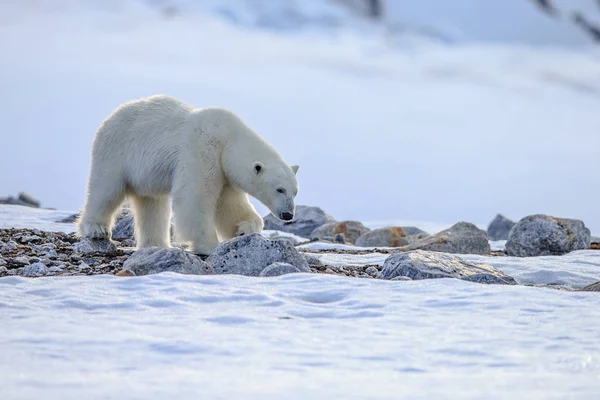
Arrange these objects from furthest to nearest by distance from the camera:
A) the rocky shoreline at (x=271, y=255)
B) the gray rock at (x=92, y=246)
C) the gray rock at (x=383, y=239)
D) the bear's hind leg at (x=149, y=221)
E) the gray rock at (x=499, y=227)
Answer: the gray rock at (x=499, y=227)
the gray rock at (x=383, y=239)
the bear's hind leg at (x=149, y=221)
the gray rock at (x=92, y=246)
the rocky shoreline at (x=271, y=255)

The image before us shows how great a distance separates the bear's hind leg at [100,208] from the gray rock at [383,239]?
5.30 meters

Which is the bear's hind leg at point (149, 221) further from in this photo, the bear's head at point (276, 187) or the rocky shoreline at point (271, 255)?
the bear's head at point (276, 187)

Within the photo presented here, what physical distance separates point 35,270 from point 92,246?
2.34m

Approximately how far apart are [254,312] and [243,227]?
428 centimetres

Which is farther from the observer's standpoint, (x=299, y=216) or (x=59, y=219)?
(x=299, y=216)

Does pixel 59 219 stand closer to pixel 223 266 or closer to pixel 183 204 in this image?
pixel 183 204

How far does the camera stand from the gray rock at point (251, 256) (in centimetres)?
755

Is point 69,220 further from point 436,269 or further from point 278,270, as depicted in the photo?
point 436,269

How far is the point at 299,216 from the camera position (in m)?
18.5

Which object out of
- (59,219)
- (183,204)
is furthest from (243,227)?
(59,219)

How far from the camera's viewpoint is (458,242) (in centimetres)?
1190

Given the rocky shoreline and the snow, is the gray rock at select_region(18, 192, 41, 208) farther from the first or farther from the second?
the snow

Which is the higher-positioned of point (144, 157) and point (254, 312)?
point (144, 157)

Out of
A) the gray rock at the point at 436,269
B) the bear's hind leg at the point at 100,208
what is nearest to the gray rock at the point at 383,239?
the bear's hind leg at the point at 100,208
